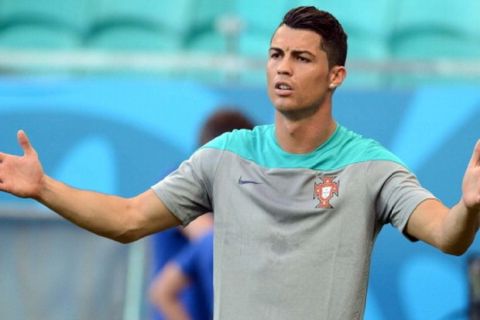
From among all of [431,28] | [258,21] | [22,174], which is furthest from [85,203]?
[431,28]

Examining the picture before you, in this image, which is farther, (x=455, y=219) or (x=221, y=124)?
(x=221, y=124)

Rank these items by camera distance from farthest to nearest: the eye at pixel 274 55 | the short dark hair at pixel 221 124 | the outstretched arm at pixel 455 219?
the short dark hair at pixel 221 124 → the eye at pixel 274 55 → the outstretched arm at pixel 455 219

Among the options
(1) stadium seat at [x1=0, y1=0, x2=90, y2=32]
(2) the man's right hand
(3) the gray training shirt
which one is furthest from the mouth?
→ (1) stadium seat at [x1=0, y1=0, x2=90, y2=32]

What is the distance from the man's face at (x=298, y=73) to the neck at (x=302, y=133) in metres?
0.04

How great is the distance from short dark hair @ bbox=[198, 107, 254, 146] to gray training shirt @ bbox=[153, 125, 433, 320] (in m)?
1.45

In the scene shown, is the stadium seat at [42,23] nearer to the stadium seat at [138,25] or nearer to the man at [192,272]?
the stadium seat at [138,25]

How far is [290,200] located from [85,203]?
0.69 meters

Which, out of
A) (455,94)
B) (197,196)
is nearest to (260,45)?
(455,94)

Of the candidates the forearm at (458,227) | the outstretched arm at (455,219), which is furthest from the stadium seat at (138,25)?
the forearm at (458,227)

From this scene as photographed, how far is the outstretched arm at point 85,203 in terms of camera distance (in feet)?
14.6

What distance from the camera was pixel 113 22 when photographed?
9484mm

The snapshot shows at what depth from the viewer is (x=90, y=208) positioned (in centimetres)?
452

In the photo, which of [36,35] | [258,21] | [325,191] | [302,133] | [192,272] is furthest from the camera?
[36,35]

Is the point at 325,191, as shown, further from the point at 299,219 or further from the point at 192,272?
the point at 192,272
